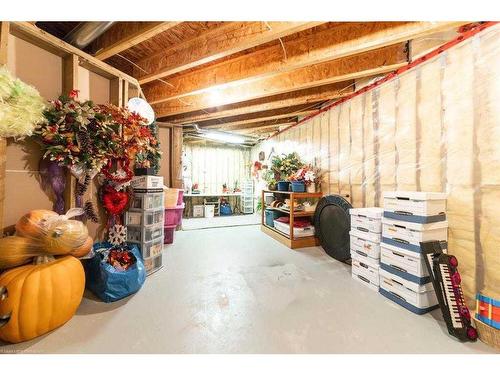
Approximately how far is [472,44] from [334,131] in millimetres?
1644

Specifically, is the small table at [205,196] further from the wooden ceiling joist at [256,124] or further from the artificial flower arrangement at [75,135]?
the artificial flower arrangement at [75,135]

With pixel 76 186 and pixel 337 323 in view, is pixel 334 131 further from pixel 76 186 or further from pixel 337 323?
pixel 76 186

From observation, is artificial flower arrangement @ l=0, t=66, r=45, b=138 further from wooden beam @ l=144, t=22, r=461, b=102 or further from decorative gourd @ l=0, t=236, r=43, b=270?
wooden beam @ l=144, t=22, r=461, b=102

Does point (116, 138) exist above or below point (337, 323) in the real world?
above

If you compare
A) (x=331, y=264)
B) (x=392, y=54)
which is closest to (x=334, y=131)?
(x=392, y=54)

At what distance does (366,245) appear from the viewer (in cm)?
204

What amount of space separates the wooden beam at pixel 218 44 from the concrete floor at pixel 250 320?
2.34 meters

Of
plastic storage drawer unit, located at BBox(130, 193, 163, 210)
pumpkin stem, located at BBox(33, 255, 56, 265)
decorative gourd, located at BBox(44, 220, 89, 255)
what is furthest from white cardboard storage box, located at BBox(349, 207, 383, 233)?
pumpkin stem, located at BBox(33, 255, 56, 265)

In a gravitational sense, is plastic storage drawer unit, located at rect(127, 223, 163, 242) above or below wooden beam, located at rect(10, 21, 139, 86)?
below

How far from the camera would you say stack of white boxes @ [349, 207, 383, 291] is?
1.93 m

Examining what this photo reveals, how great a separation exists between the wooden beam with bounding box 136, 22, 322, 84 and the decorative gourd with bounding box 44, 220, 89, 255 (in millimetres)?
1941

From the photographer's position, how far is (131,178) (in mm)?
2174

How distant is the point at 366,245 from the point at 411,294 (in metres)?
0.53

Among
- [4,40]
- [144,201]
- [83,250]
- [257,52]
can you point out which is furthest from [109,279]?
[257,52]
